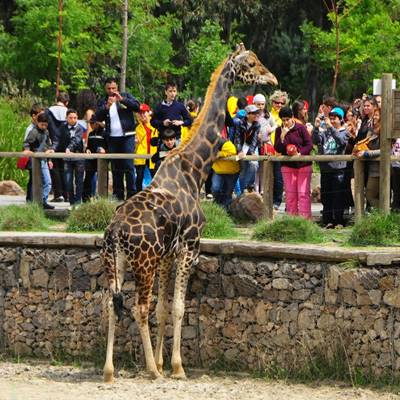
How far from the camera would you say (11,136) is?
2747 cm

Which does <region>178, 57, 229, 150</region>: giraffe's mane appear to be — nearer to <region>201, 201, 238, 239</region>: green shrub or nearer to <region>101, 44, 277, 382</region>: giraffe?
<region>101, 44, 277, 382</region>: giraffe

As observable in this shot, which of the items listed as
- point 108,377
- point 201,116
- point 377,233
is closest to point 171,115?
point 201,116

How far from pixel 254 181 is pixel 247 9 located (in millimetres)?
24389

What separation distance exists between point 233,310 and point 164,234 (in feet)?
4.64

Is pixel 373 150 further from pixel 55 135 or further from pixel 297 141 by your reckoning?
pixel 55 135

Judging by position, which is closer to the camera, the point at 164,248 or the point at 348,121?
the point at 164,248

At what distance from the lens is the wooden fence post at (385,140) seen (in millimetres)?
16891

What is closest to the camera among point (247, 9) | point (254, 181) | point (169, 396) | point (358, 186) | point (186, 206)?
point (169, 396)

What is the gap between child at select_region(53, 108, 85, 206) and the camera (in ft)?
66.2

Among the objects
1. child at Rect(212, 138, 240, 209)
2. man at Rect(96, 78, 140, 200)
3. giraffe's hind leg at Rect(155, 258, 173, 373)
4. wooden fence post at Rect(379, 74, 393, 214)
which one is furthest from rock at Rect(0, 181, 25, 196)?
wooden fence post at Rect(379, 74, 393, 214)

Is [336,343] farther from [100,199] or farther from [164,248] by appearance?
[100,199]

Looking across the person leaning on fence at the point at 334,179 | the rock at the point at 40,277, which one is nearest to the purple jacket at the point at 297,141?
the person leaning on fence at the point at 334,179

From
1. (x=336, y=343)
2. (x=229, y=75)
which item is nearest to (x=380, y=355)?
(x=336, y=343)

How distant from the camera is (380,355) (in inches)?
609
